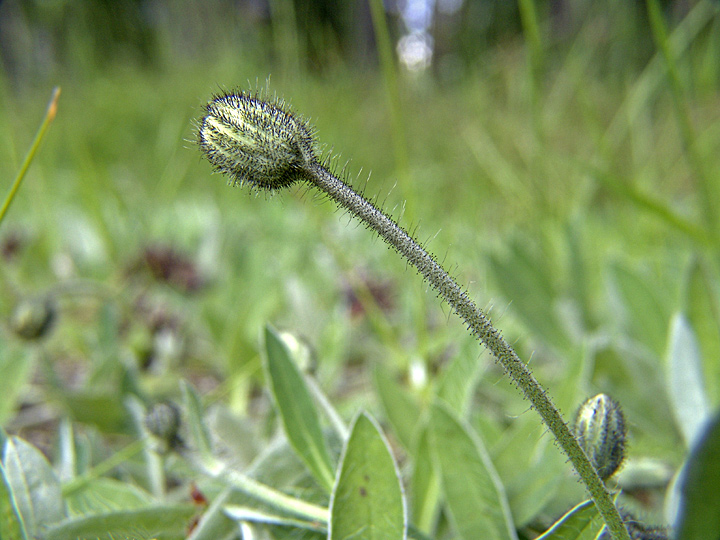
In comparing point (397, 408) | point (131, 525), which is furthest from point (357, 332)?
point (131, 525)

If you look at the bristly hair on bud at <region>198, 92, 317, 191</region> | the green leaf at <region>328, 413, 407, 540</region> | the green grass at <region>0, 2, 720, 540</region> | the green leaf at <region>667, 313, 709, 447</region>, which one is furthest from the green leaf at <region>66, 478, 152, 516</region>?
the green leaf at <region>667, 313, 709, 447</region>

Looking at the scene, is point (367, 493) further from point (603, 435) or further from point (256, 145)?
point (256, 145)

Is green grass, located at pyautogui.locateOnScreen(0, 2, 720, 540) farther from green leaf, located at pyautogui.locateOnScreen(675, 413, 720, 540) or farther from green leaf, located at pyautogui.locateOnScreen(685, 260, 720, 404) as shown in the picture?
green leaf, located at pyautogui.locateOnScreen(675, 413, 720, 540)

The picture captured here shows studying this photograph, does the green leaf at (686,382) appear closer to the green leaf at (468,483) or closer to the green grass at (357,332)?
the green grass at (357,332)

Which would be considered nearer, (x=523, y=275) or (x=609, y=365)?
(x=609, y=365)

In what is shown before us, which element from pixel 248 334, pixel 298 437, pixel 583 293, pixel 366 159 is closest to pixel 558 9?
pixel 366 159

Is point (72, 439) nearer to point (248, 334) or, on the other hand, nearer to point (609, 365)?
point (248, 334)
